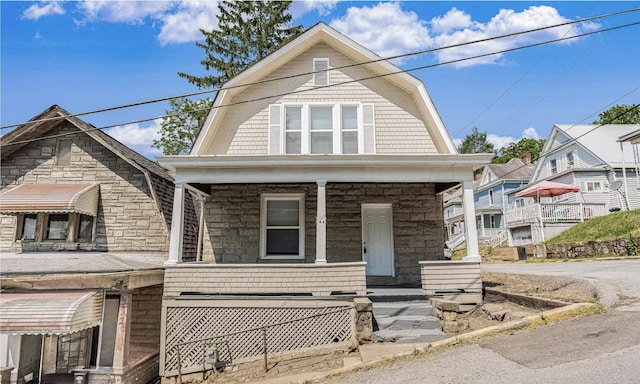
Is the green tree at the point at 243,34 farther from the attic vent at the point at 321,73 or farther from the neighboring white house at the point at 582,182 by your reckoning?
the neighboring white house at the point at 582,182

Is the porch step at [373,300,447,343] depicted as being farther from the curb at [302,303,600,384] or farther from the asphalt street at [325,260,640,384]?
the asphalt street at [325,260,640,384]

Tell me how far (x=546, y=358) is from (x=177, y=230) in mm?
7194

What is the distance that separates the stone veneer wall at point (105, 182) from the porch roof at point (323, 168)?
2.73 m

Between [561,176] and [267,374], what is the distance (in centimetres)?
2585

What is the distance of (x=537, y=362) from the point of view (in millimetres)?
4598

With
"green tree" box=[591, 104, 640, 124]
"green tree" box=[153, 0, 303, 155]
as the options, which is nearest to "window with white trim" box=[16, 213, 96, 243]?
"green tree" box=[153, 0, 303, 155]

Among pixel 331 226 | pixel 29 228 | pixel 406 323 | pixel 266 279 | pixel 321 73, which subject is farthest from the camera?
pixel 321 73

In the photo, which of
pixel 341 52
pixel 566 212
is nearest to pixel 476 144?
pixel 566 212

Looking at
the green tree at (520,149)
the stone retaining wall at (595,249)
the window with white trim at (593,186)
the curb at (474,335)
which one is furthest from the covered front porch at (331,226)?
the green tree at (520,149)

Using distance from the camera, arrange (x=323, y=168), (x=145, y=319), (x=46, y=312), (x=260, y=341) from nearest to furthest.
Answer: (x=46, y=312) < (x=260, y=341) < (x=323, y=168) < (x=145, y=319)

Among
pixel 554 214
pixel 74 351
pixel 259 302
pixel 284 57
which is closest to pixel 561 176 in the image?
pixel 554 214

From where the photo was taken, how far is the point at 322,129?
10.7 metres

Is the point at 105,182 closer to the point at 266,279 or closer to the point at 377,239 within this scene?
the point at 266,279

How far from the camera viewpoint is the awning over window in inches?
390
